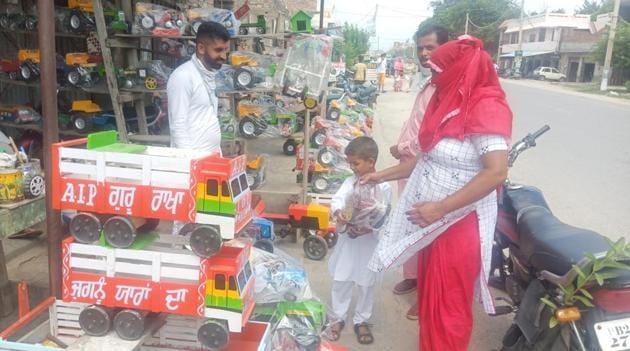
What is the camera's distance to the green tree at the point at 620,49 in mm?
31156

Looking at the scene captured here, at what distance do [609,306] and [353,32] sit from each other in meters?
29.7

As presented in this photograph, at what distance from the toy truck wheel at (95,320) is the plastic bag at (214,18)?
347 centimetres

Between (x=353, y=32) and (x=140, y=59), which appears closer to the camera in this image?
(x=140, y=59)

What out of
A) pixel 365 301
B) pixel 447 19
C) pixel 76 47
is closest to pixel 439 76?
pixel 365 301

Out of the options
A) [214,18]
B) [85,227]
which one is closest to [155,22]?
[214,18]

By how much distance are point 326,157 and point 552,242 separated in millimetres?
3240

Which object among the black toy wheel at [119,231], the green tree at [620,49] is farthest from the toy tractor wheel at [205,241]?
the green tree at [620,49]

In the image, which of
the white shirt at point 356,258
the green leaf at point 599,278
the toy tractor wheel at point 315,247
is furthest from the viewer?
the toy tractor wheel at point 315,247

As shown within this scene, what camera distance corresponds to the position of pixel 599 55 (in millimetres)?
33500

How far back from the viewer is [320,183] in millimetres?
5289

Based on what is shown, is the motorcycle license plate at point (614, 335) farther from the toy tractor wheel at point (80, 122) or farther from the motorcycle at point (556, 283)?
the toy tractor wheel at point (80, 122)

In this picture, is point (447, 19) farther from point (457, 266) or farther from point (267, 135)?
point (457, 266)

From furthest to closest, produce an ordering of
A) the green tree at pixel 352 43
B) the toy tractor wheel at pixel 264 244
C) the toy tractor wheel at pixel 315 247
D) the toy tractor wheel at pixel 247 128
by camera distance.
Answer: the green tree at pixel 352 43
the toy tractor wheel at pixel 247 128
the toy tractor wheel at pixel 315 247
the toy tractor wheel at pixel 264 244

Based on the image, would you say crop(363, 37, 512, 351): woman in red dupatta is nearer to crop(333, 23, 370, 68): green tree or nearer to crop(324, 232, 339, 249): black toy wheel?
crop(324, 232, 339, 249): black toy wheel
